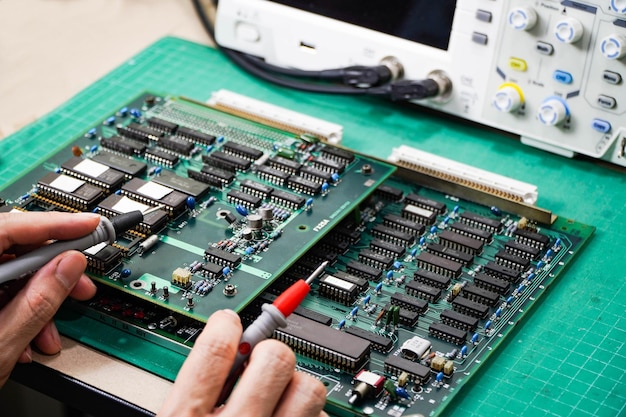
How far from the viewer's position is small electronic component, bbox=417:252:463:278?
282 centimetres

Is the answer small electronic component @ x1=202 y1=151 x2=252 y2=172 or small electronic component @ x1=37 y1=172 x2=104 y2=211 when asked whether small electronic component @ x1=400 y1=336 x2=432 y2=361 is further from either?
small electronic component @ x1=37 y1=172 x2=104 y2=211

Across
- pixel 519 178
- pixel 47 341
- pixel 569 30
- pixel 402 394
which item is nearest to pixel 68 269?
pixel 47 341

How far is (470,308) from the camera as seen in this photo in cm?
268

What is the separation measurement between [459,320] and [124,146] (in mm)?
1147

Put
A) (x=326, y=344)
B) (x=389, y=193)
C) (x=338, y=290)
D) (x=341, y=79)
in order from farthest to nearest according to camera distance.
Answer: (x=341, y=79), (x=389, y=193), (x=338, y=290), (x=326, y=344)

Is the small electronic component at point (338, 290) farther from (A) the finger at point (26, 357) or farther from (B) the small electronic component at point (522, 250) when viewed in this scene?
(A) the finger at point (26, 357)

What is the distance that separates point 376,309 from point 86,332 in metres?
0.71

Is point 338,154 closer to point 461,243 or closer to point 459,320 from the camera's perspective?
point 461,243

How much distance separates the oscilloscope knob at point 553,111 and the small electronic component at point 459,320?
36.3 inches

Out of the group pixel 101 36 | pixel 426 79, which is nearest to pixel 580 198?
pixel 426 79

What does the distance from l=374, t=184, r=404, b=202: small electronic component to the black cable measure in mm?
456

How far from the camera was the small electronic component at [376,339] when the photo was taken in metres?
2.56

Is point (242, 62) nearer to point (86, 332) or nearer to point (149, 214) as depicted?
point (149, 214)

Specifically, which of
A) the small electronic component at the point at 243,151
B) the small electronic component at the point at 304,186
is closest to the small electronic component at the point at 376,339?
the small electronic component at the point at 304,186
